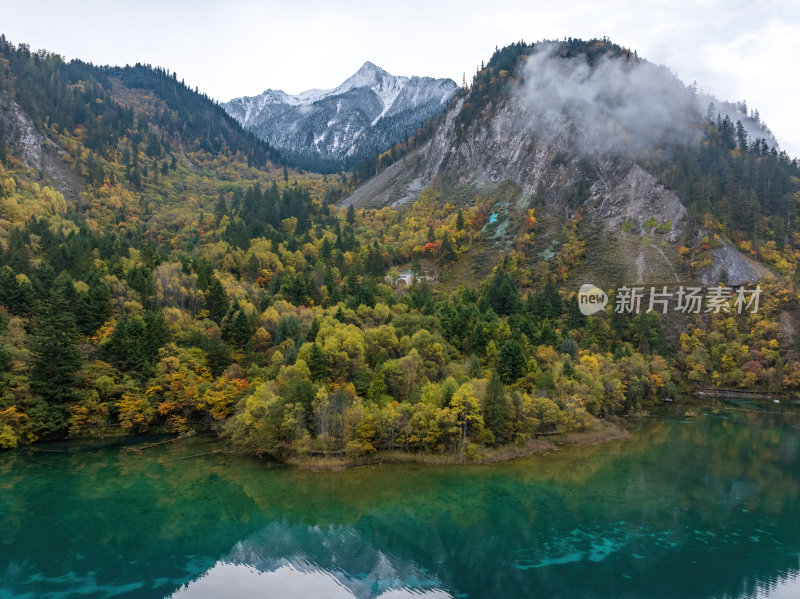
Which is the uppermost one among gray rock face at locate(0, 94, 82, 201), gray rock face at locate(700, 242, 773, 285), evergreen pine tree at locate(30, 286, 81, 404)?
gray rock face at locate(0, 94, 82, 201)

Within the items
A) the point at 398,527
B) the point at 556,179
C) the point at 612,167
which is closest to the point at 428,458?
the point at 398,527

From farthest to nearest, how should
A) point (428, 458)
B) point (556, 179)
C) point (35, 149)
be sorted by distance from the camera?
point (556, 179) → point (35, 149) → point (428, 458)

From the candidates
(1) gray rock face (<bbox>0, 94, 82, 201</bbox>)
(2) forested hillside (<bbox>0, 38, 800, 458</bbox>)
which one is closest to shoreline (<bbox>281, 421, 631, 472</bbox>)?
(2) forested hillside (<bbox>0, 38, 800, 458</bbox>)

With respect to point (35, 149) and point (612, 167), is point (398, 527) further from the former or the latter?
point (35, 149)

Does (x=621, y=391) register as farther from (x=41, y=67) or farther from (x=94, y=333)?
(x=41, y=67)

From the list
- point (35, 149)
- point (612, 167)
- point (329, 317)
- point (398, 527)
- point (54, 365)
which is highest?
point (612, 167)

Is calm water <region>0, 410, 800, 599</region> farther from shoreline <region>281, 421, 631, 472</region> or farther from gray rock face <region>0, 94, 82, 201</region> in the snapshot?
gray rock face <region>0, 94, 82, 201</region>

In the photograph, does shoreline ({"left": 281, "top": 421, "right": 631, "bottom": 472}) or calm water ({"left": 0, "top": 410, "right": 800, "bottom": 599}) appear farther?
shoreline ({"left": 281, "top": 421, "right": 631, "bottom": 472})
